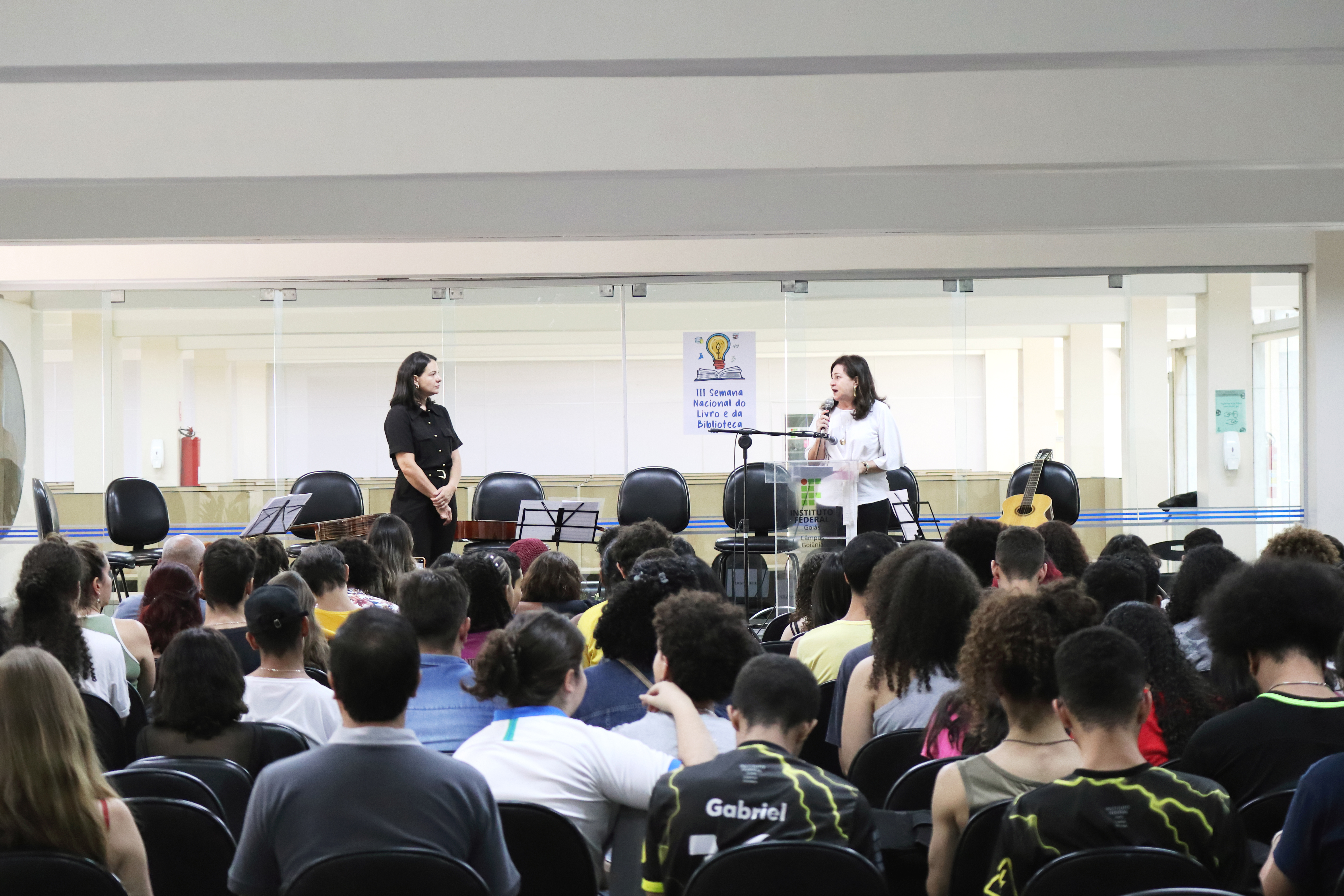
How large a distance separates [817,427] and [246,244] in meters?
4.33

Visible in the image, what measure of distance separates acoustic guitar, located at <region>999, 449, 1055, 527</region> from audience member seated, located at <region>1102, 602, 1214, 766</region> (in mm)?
4524

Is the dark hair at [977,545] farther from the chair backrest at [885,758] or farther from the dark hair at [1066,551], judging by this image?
the chair backrest at [885,758]

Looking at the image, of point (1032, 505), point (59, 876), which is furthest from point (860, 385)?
point (59, 876)

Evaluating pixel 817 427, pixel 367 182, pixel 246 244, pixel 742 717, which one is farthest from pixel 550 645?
pixel 246 244

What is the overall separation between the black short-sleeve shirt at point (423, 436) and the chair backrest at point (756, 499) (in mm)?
1844

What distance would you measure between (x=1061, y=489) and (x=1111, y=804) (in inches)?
244

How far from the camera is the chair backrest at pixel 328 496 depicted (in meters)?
7.93

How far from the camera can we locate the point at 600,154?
6438 millimetres

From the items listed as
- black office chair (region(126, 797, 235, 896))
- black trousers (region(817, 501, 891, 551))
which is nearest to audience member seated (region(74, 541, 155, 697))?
black office chair (region(126, 797, 235, 896))

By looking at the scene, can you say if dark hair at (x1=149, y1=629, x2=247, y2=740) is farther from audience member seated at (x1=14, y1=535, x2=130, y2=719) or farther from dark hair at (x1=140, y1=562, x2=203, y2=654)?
dark hair at (x1=140, y1=562, x2=203, y2=654)

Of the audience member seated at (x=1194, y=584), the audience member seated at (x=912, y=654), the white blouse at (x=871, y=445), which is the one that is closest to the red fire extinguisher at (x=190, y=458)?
the white blouse at (x=871, y=445)

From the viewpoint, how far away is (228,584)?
3.83 m

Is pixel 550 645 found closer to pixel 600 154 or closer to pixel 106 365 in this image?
pixel 600 154

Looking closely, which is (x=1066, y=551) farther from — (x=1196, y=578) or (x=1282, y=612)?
(x=1282, y=612)
